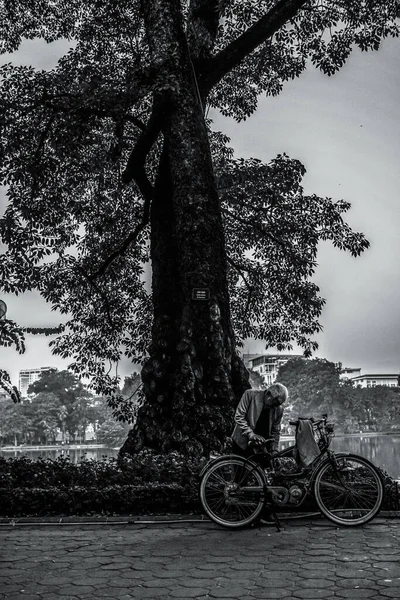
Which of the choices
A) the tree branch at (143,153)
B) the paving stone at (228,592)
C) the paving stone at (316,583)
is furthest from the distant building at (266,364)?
the paving stone at (228,592)

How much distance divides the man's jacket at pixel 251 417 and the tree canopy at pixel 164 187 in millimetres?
2684

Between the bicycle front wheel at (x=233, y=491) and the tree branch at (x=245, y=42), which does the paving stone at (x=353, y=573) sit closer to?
the bicycle front wheel at (x=233, y=491)

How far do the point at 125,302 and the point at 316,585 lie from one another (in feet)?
47.1

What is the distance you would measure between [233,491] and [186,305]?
4418 mm

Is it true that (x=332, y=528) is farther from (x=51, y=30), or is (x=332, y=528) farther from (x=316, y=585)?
(x=51, y=30)

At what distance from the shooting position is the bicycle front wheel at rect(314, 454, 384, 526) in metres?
7.09

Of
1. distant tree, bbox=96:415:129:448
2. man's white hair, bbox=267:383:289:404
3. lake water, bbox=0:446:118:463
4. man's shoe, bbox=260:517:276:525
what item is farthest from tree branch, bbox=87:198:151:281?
distant tree, bbox=96:415:129:448

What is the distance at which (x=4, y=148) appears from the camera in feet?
46.2

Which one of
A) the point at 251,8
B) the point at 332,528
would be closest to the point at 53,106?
the point at 251,8

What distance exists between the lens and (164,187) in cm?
1318

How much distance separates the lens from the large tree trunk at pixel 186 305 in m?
10.4

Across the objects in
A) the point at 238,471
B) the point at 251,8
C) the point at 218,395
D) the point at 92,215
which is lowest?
the point at 238,471

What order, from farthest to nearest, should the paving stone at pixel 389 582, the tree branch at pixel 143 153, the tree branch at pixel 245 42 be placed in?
the tree branch at pixel 245 42 < the tree branch at pixel 143 153 < the paving stone at pixel 389 582

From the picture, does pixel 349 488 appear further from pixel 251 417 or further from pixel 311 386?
pixel 311 386
